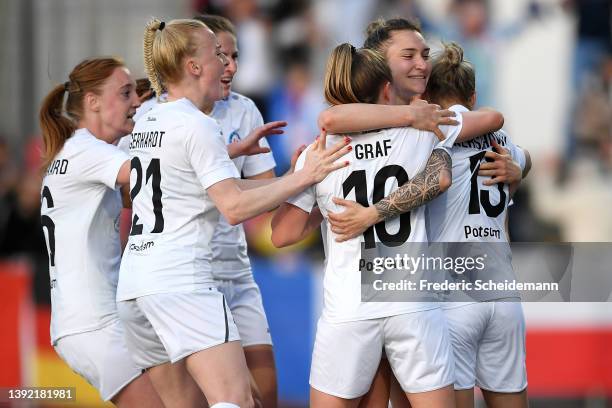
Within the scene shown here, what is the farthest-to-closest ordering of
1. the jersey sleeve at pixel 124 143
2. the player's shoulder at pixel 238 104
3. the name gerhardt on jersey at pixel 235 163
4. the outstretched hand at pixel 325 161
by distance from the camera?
the player's shoulder at pixel 238 104 < the jersey sleeve at pixel 124 143 < the name gerhardt on jersey at pixel 235 163 < the outstretched hand at pixel 325 161

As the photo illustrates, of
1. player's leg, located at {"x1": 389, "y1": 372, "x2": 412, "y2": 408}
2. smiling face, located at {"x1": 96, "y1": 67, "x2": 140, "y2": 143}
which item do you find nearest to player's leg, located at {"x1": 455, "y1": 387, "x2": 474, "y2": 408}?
player's leg, located at {"x1": 389, "y1": 372, "x2": 412, "y2": 408}

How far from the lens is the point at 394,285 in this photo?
4.80 metres

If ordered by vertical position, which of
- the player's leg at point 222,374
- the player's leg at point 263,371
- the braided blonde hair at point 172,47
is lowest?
the player's leg at point 263,371

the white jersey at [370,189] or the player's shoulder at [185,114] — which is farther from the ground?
the player's shoulder at [185,114]

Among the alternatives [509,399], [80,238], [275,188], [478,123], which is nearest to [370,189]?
[275,188]

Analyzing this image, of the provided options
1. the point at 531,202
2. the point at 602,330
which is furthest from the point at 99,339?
the point at 531,202

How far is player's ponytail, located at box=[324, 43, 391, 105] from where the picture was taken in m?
4.86

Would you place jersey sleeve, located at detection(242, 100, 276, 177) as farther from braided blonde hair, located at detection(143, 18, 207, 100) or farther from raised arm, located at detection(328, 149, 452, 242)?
raised arm, located at detection(328, 149, 452, 242)

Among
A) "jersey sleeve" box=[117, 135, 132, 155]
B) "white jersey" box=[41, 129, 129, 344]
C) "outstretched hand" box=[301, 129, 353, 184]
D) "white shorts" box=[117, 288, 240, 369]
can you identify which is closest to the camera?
"outstretched hand" box=[301, 129, 353, 184]

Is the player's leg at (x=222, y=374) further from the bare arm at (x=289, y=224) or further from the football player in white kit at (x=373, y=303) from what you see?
the bare arm at (x=289, y=224)

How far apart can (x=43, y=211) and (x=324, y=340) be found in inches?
71.7

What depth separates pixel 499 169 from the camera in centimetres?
529

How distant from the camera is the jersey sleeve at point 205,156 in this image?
4.96 metres

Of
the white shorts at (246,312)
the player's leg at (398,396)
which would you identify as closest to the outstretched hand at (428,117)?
the player's leg at (398,396)
